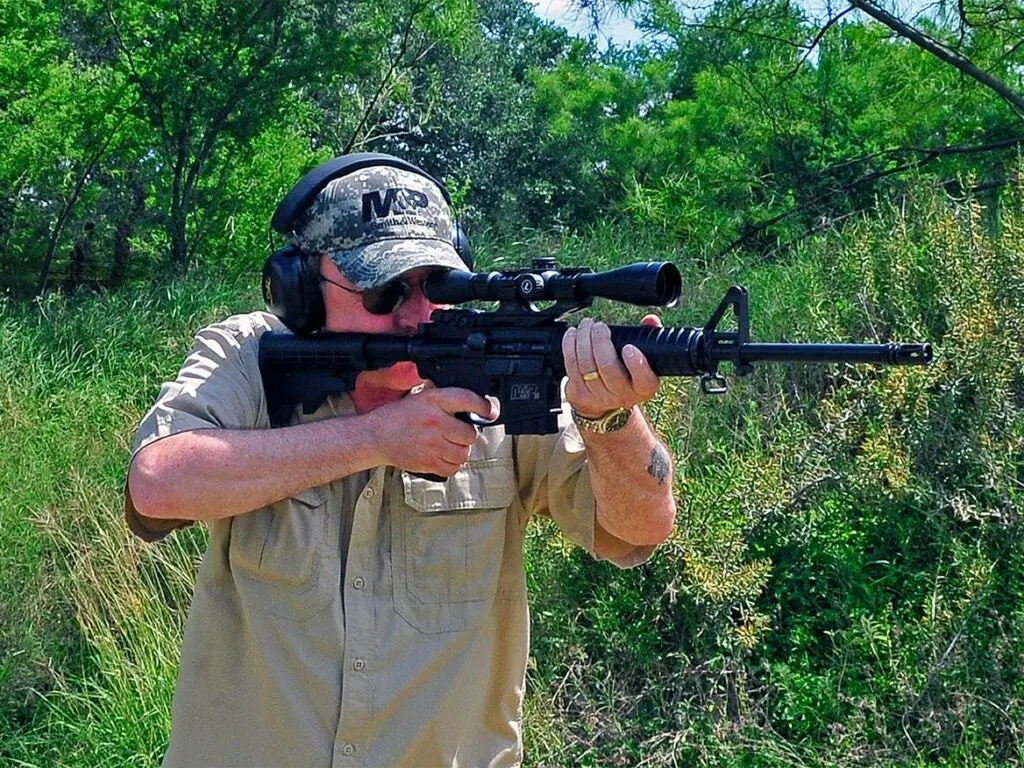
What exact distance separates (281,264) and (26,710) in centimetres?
361

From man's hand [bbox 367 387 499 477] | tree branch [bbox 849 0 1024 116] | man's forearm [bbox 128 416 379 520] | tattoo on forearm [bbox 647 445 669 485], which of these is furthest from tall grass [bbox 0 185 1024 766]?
man's forearm [bbox 128 416 379 520]

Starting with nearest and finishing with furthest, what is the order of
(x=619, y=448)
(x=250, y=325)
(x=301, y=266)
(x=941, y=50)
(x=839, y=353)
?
(x=839, y=353) → (x=619, y=448) → (x=301, y=266) → (x=250, y=325) → (x=941, y=50)

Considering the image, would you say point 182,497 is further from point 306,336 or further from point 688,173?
point 688,173

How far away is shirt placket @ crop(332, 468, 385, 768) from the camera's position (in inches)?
93.8

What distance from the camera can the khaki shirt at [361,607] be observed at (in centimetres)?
241

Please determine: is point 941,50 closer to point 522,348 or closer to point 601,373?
point 522,348

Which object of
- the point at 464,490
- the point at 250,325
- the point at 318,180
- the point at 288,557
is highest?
the point at 318,180

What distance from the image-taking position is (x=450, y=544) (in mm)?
2535

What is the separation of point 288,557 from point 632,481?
0.72 metres

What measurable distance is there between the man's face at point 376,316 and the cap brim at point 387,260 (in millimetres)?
96

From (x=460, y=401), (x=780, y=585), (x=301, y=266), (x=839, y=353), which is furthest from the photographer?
(x=780, y=585)

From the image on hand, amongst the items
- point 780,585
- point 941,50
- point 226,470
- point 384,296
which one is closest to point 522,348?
point 384,296

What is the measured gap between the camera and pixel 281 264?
265 cm

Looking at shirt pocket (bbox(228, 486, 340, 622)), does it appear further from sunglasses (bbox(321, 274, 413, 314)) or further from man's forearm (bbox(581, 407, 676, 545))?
man's forearm (bbox(581, 407, 676, 545))
